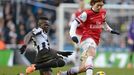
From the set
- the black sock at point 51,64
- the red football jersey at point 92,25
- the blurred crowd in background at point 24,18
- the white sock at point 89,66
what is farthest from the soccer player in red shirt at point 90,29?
the blurred crowd in background at point 24,18

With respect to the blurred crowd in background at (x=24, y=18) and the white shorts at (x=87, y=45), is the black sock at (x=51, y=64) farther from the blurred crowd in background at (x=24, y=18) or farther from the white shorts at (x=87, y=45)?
the blurred crowd in background at (x=24, y=18)

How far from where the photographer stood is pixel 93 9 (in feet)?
41.4

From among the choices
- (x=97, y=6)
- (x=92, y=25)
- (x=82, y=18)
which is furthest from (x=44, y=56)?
(x=97, y=6)

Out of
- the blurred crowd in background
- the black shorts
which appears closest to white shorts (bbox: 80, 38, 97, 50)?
the black shorts

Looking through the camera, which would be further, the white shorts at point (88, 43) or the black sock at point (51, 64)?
the white shorts at point (88, 43)

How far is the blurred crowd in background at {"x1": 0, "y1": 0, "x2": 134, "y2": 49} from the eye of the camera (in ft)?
78.7

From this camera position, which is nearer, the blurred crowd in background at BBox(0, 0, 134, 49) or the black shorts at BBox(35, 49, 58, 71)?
the black shorts at BBox(35, 49, 58, 71)

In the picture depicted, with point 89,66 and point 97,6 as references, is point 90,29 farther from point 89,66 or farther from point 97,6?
point 89,66

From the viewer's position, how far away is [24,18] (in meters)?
24.8

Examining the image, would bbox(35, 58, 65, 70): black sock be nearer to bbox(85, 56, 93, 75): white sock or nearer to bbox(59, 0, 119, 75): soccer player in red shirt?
bbox(59, 0, 119, 75): soccer player in red shirt

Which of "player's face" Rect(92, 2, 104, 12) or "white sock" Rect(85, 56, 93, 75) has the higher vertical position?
"player's face" Rect(92, 2, 104, 12)

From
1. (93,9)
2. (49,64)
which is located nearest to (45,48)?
(49,64)

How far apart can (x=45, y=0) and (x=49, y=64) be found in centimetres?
1345

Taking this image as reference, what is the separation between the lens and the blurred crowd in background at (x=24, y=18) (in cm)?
2400
